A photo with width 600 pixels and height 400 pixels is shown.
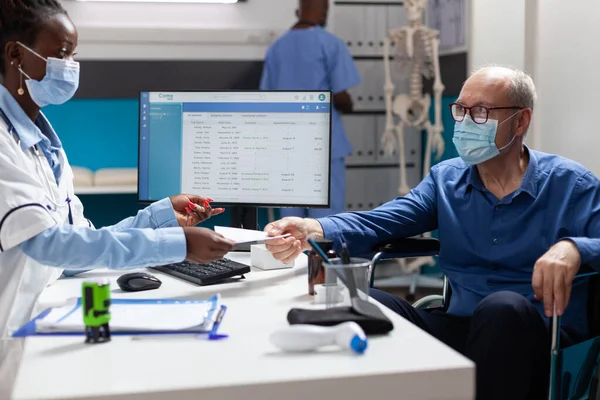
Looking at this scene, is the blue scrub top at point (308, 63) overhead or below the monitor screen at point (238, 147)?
overhead

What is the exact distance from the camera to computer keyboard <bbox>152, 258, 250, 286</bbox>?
1.63 metres

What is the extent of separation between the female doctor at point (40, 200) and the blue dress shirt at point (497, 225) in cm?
64

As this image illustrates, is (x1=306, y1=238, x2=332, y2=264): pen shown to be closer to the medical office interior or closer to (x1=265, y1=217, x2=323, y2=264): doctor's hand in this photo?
(x1=265, y1=217, x2=323, y2=264): doctor's hand

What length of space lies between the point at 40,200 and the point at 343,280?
636 mm

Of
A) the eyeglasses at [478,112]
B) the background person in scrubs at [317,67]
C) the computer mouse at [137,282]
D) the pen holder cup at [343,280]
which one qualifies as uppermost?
the background person in scrubs at [317,67]

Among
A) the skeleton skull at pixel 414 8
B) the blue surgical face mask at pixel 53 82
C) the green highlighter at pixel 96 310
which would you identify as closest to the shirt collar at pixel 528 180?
the blue surgical face mask at pixel 53 82

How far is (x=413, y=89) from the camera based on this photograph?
4.48 metres

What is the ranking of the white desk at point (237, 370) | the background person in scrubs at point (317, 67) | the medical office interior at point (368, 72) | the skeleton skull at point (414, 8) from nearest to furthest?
the white desk at point (237, 370) → the medical office interior at point (368, 72) → the background person in scrubs at point (317, 67) → the skeleton skull at point (414, 8)

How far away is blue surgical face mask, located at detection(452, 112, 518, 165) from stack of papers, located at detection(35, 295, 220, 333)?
3.20ft

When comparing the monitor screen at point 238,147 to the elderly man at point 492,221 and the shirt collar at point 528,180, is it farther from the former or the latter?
the shirt collar at point 528,180

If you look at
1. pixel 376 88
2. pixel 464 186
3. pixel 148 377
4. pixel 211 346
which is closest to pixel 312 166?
pixel 464 186

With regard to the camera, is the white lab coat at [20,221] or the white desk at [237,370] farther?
the white lab coat at [20,221]

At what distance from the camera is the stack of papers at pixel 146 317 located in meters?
1.21

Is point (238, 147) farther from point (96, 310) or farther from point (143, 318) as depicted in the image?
point (96, 310)
